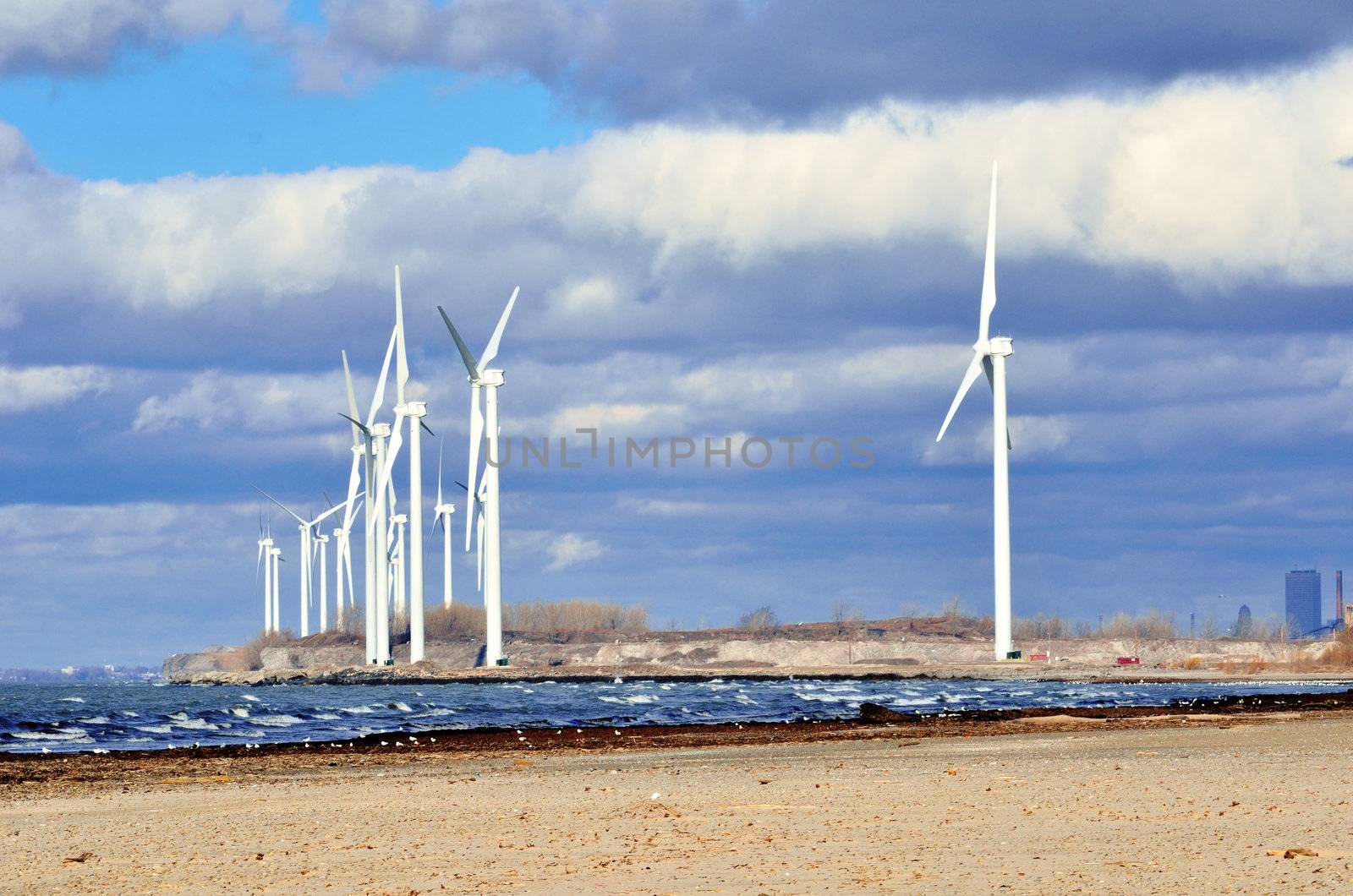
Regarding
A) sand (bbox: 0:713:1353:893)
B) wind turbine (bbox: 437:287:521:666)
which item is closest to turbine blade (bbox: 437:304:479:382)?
wind turbine (bbox: 437:287:521:666)

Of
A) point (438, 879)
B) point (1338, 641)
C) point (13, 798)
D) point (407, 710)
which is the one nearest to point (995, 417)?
point (1338, 641)

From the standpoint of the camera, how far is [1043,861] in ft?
50.7

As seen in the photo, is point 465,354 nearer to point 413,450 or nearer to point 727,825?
point 413,450

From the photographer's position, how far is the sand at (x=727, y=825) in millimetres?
15195

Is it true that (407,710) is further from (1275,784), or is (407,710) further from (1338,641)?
(1338,641)

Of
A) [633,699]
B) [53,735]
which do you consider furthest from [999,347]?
[53,735]

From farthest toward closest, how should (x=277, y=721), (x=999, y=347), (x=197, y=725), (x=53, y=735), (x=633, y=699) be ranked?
(x=999, y=347) → (x=633, y=699) → (x=277, y=721) → (x=197, y=725) → (x=53, y=735)

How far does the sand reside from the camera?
15.2m

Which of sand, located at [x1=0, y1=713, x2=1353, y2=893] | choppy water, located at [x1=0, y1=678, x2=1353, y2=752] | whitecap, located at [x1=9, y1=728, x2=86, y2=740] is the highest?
sand, located at [x1=0, y1=713, x2=1353, y2=893]

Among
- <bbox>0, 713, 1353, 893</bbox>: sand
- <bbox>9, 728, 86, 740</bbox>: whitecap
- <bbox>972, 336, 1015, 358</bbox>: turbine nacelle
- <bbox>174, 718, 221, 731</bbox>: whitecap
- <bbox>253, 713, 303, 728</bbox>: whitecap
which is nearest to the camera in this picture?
<bbox>0, 713, 1353, 893</bbox>: sand

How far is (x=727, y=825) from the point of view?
19531mm

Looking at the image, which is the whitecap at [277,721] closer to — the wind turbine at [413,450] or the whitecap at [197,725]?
the whitecap at [197,725]

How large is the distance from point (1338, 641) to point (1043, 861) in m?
153

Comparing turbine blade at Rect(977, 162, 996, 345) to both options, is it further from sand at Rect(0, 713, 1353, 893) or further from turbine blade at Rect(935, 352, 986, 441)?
sand at Rect(0, 713, 1353, 893)
